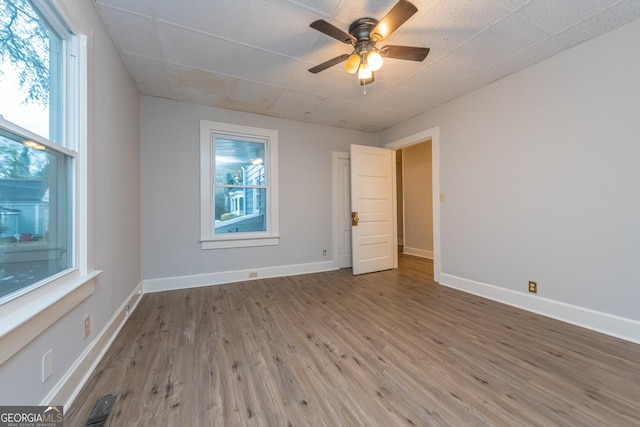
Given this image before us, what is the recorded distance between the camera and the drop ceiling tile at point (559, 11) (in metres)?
1.79

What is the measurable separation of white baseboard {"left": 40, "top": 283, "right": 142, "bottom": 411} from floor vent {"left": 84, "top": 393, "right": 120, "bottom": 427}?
153 millimetres

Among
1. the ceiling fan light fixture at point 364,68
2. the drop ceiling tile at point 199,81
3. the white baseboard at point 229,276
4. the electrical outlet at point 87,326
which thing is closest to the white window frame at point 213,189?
the white baseboard at point 229,276

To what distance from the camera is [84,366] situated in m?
1.52

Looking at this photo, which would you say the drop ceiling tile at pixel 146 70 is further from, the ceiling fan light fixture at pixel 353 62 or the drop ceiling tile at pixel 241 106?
the ceiling fan light fixture at pixel 353 62

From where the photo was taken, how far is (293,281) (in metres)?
3.70

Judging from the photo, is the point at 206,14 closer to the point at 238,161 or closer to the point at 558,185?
the point at 238,161

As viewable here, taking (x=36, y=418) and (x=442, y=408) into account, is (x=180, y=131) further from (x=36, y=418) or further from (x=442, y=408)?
(x=442, y=408)

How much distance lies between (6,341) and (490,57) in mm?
3876

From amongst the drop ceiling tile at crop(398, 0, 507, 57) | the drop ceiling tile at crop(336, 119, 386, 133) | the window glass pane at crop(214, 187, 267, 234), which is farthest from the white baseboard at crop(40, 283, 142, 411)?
the drop ceiling tile at crop(336, 119, 386, 133)

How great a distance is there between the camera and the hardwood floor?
128 cm

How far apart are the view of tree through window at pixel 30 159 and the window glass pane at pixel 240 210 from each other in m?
2.12

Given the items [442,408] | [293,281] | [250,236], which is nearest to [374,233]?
[293,281]

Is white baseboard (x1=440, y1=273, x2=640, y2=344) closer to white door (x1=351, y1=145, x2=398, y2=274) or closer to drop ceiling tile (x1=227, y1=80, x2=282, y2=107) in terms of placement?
white door (x1=351, y1=145, x2=398, y2=274)

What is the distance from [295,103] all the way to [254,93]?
588 mm
